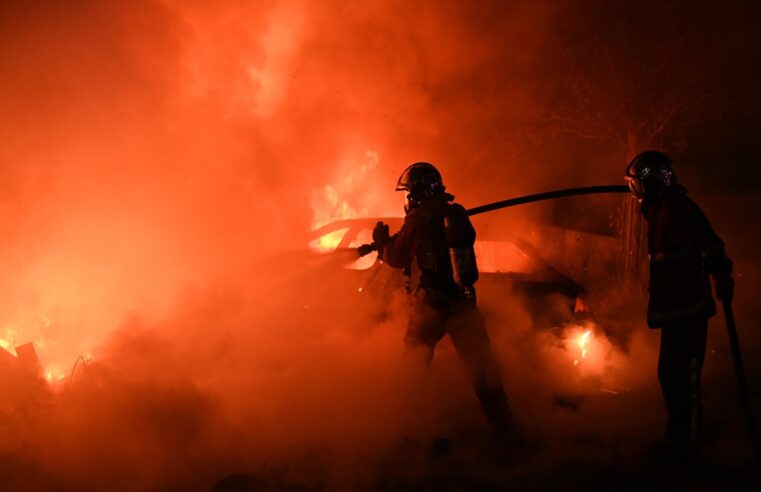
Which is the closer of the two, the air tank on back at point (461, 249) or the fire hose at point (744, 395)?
the fire hose at point (744, 395)

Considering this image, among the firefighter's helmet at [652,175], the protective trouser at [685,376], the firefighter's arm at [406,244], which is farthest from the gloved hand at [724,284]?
the firefighter's arm at [406,244]

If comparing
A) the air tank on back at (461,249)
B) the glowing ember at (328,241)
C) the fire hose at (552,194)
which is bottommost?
the air tank on back at (461,249)

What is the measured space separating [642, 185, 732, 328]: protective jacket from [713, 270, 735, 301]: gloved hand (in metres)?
0.04

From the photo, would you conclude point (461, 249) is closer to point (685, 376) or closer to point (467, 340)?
point (467, 340)

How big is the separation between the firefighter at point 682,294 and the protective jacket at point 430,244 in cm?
126

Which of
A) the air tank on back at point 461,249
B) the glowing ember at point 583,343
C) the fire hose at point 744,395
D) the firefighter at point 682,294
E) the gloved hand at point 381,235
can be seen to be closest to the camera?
the fire hose at point 744,395

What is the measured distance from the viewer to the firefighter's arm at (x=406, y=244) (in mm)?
4094

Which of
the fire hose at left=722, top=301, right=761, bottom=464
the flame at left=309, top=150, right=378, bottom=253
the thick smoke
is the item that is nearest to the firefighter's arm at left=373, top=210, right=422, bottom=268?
the thick smoke

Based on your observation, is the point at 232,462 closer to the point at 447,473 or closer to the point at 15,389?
the point at 447,473

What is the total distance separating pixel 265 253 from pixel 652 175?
19.1 feet

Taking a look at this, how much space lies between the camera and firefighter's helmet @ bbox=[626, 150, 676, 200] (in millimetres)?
3701

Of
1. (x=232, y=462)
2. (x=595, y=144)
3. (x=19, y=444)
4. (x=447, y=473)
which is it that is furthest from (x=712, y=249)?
(x=595, y=144)

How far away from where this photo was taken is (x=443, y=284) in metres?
4.03

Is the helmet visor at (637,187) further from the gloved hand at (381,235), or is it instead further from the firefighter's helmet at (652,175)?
the gloved hand at (381,235)
